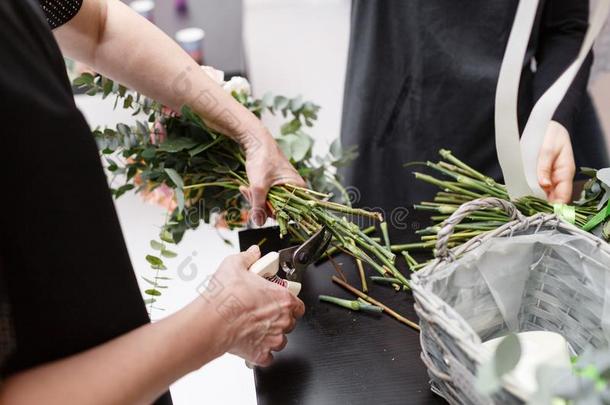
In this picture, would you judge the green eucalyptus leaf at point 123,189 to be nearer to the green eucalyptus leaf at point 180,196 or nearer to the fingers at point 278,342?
the green eucalyptus leaf at point 180,196

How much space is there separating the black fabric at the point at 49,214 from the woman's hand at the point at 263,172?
36cm

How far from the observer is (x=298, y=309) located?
777 millimetres

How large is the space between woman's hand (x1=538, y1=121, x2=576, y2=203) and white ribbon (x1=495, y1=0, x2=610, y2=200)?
0.12 meters

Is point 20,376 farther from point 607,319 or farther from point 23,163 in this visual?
point 607,319

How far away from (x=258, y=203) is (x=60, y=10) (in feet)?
1.42

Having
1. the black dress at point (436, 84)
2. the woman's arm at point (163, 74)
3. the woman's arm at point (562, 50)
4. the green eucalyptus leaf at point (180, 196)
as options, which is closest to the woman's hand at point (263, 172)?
the woman's arm at point (163, 74)

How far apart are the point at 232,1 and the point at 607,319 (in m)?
1.99

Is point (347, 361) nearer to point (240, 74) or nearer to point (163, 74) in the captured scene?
point (163, 74)

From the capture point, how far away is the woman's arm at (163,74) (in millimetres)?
910

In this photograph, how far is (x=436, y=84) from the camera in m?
1.27

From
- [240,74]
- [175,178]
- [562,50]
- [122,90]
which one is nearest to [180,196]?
[175,178]

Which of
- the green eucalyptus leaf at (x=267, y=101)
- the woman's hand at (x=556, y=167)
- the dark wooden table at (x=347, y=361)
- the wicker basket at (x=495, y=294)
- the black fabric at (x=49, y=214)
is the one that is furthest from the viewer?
the green eucalyptus leaf at (x=267, y=101)

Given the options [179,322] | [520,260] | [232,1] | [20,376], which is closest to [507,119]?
[520,260]

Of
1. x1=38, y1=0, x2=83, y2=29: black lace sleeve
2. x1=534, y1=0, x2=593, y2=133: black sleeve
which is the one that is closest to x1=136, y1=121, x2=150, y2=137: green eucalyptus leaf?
x1=38, y1=0, x2=83, y2=29: black lace sleeve
